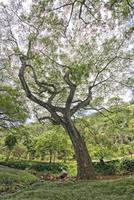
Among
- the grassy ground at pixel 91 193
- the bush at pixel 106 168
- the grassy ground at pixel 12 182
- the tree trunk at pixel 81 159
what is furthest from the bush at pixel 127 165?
the grassy ground at pixel 91 193

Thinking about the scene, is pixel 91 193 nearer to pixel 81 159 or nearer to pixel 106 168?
pixel 81 159

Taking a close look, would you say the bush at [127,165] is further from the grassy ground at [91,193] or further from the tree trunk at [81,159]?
the grassy ground at [91,193]

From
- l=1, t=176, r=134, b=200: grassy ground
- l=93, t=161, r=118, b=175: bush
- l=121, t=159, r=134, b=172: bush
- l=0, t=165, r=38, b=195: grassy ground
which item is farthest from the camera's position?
l=93, t=161, r=118, b=175: bush

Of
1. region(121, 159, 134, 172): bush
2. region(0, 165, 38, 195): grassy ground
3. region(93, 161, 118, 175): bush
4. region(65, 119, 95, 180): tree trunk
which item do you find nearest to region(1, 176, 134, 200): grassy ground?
region(0, 165, 38, 195): grassy ground

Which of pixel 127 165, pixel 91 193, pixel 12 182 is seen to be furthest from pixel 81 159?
pixel 127 165

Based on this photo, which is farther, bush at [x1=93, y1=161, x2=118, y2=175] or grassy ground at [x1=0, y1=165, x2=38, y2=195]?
bush at [x1=93, y1=161, x2=118, y2=175]

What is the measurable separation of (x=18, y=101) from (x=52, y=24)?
6355 mm

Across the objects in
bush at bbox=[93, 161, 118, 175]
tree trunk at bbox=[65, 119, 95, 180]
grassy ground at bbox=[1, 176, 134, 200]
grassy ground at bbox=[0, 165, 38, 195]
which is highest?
bush at bbox=[93, 161, 118, 175]

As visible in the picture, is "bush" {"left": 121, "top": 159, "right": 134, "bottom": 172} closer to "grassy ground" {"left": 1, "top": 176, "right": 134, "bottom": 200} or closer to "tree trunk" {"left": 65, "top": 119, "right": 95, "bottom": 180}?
"tree trunk" {"left": 65, "top": 119, "right": 95, "bottom": 180}

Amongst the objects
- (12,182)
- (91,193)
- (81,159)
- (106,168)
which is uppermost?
(106,168)

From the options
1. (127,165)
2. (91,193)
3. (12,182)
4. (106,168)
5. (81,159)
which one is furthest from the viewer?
(106,168)

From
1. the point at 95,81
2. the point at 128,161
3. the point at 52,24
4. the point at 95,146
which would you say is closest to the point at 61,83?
the point at 95,81

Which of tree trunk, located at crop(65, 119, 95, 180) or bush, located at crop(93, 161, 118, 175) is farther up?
bush, located at crop(93, 161, 118, 175)

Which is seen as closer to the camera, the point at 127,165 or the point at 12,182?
the point at 12,182
